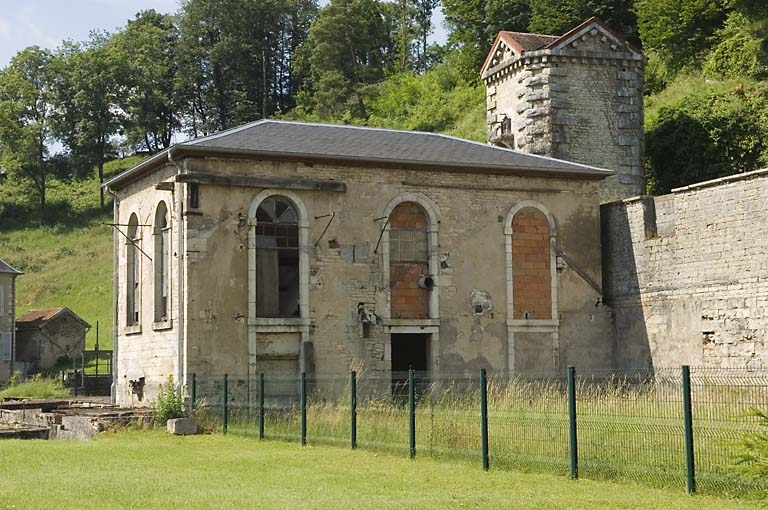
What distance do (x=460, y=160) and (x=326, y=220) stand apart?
3.81 meters

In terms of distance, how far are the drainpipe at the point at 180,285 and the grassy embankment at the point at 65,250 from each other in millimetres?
33499

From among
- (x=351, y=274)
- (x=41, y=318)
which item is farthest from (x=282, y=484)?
(x=41, y=318)

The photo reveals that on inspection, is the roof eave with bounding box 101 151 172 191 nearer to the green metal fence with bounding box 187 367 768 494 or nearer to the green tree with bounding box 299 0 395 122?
the green metal fence with bounding box 187 367 768 494

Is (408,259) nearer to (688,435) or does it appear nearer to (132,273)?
(132,273)

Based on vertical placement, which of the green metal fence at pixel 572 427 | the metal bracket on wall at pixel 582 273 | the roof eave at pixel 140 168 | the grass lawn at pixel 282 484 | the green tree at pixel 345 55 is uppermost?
the green tree at pixel 345 55

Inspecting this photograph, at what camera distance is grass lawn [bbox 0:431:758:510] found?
491 inches

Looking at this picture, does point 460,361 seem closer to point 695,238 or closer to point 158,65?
point 695,238

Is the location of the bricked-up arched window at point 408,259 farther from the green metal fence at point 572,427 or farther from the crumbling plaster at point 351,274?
the green metal fence at point 572,427

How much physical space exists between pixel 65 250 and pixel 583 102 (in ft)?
141

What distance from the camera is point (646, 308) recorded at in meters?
28.1

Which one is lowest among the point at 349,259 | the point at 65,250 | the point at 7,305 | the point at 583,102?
the point at 349,259

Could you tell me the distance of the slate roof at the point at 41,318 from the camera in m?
54.4

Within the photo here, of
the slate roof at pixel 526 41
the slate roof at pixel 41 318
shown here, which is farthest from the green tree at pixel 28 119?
the slate roof at pixel 526 41

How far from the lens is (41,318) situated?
5472cm
